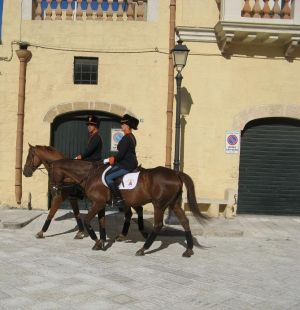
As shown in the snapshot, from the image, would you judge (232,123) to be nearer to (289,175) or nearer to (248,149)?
(248,149)

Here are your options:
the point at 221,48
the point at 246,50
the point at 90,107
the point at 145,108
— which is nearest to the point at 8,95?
the point at 90,107

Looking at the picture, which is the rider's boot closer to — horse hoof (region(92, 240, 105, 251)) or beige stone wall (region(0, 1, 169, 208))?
horse hoof (region(92, 240, 105, 251))

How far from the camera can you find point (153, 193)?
23.3 feet

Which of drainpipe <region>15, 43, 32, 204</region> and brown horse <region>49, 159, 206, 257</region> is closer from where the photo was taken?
brown horse <region>49, 159, 206, 257</region>

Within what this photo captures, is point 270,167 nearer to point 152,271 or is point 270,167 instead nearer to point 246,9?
point 246,9

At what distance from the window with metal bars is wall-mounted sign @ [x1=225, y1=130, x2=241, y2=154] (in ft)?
13.3

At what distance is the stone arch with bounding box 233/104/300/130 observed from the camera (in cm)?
1125

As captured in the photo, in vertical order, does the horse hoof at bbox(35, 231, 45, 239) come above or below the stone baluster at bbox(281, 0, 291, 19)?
below

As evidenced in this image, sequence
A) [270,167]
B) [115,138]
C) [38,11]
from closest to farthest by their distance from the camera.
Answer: [38,11], [115,138], [270,167]

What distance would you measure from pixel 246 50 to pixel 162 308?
8.59 metres

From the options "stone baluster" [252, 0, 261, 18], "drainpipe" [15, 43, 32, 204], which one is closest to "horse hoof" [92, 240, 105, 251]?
"drainpipe" [15, 43, 32, 204]

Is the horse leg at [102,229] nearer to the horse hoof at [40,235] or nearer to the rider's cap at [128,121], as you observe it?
the horse hoof at [40,235]

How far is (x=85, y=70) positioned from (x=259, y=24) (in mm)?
4868

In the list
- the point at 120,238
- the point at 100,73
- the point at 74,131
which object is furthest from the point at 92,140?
the point at 100,73
